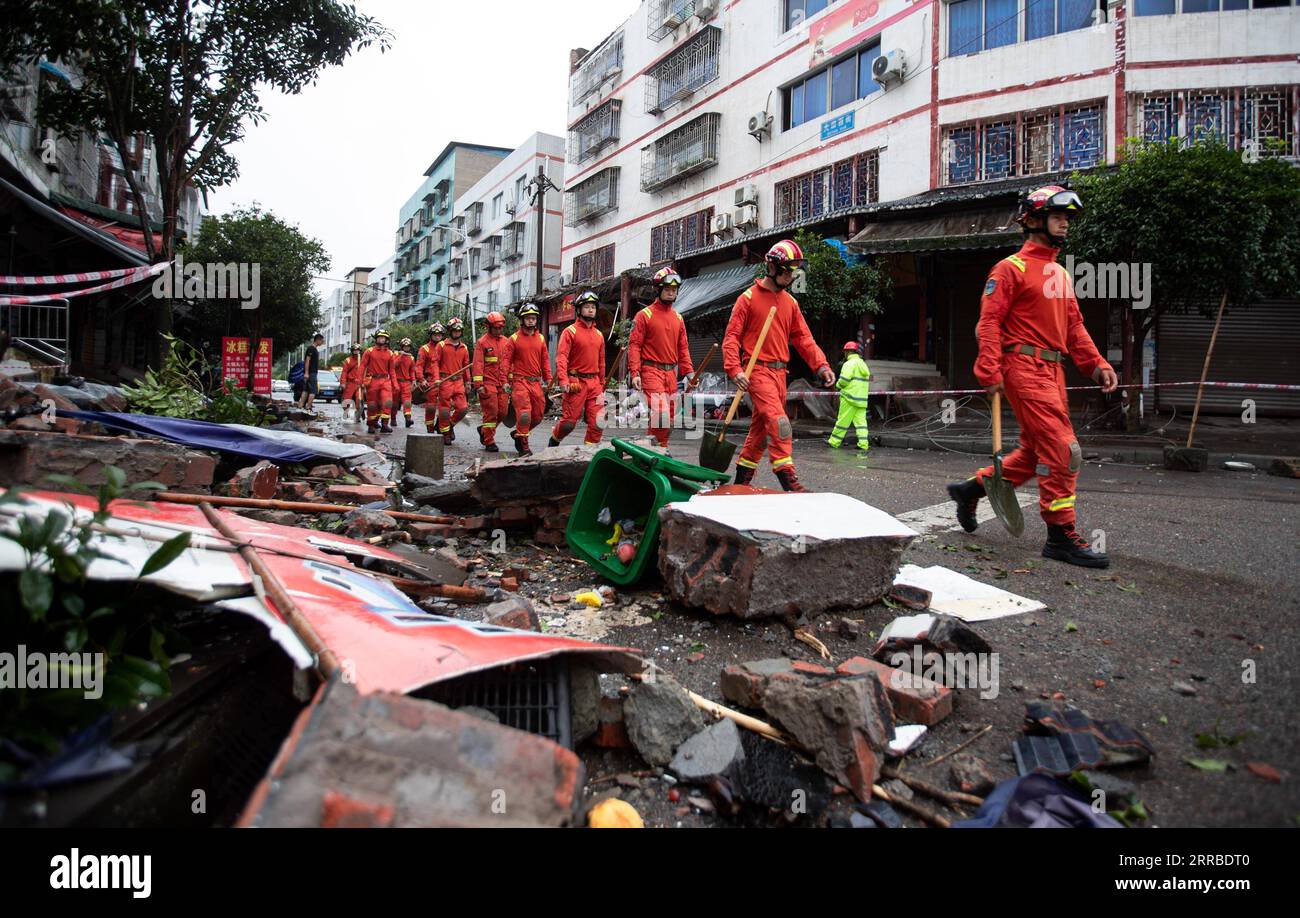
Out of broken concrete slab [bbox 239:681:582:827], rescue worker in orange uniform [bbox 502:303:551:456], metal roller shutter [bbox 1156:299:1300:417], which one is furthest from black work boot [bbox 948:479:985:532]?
metal roller shutter [bbox 1156:299:1300:417]

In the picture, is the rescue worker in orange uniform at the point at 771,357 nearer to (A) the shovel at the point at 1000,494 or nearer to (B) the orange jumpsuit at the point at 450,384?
(A) the shovel at the point at 1000,494

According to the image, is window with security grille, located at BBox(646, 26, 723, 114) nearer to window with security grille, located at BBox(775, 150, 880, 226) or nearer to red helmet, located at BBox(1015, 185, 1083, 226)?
window with security grille, located at BBox(775, 150, 880, 226)

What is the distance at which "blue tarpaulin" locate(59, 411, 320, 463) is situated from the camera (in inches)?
220

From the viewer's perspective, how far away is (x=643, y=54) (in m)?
27.3

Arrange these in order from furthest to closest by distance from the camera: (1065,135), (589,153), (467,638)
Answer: (589,153) → (1065,135) → (467,638)

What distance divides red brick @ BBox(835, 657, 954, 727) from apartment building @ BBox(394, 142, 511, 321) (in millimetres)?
45828

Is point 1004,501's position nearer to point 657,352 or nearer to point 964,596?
point 964,596

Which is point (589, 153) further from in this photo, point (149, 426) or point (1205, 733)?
point (1205, 733)

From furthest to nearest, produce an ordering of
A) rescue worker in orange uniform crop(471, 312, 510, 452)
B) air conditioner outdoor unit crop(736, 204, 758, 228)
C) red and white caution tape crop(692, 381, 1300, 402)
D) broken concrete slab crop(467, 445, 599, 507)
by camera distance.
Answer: air conditioner outdoor unit crop(736, 204, 758, 228) → rescue worker in orange uniform crop(471, 312, 510, 452) → red and white caution tape crop(692, 381, 1300, 402) → broken concrete slab crop(467, 445, 599, 507)

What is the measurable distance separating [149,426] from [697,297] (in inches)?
584

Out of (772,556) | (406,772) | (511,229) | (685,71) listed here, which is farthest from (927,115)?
(511,229)
